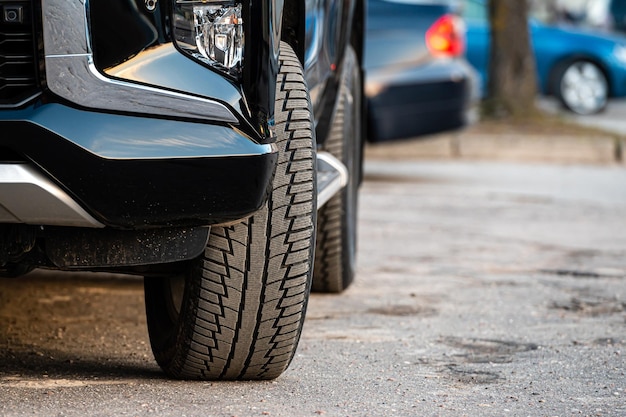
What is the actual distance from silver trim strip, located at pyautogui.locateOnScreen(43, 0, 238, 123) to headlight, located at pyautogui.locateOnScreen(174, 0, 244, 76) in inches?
4.4

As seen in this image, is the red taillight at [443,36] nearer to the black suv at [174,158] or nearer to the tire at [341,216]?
the tire at [341,216]

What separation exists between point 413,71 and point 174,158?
5729 millimetres

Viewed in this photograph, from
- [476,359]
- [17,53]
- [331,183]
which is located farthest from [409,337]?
[17,53]

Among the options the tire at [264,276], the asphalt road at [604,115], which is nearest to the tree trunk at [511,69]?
the asphalt road at [604,115]

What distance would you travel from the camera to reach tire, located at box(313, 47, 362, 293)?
418 centimetres

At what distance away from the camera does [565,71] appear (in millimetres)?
14633

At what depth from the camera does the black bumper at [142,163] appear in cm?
236

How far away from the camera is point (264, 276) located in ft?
8.83

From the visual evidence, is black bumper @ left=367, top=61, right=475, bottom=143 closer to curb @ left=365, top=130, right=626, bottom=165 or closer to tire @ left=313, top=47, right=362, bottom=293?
curb @ left=365, top=130, right=626, bottom=165

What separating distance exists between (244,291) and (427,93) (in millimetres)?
5524

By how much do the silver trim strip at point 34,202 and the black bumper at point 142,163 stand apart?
2cm

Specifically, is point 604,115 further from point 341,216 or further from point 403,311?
point 403,311

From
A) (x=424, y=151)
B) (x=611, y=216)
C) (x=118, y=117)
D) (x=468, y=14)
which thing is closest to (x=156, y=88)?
Answer: (x=118, y=117)

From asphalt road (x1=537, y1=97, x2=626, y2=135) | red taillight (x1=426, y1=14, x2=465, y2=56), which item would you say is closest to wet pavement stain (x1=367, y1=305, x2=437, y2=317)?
red taillight (x1=426, y1=14, x2=465, y2=56)
